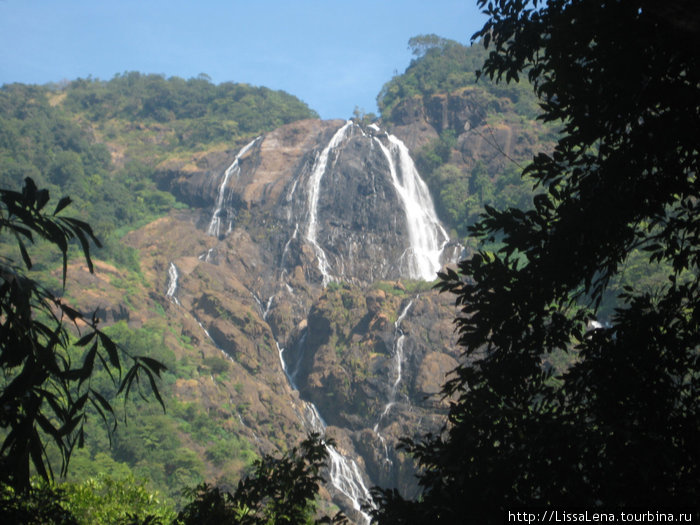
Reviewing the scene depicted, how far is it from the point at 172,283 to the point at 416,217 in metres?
16.9

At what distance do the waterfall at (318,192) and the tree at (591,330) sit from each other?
112 ft

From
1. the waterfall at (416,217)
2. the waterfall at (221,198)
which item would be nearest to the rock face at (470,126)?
the waterfall at (416,217)

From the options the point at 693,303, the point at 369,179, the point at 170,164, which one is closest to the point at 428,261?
the point at 369,179

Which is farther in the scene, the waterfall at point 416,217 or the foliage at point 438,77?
the foliage at point 438,77

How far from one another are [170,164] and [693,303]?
172 ft

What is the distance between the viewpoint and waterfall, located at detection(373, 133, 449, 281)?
132 ft

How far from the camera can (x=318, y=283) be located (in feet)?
128

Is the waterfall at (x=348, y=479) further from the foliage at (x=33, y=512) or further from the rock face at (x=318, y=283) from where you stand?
the foliage at (x=33, y=512)

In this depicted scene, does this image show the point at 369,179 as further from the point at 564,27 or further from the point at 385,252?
the point at 564,27

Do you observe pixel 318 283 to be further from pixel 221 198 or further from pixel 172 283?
pixel 221 198

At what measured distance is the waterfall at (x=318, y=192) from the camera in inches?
1567

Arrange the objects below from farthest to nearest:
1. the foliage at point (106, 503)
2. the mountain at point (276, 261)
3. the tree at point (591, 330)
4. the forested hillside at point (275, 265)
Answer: the mountain at point (276, 261) → the forested hillside at point (275, 265) → the foliage at point (106, 503) → the tree at point (591, 330)

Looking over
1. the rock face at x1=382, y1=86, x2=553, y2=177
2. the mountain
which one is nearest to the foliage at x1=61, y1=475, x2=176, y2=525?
the mountain

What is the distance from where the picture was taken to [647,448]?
11.5ft
